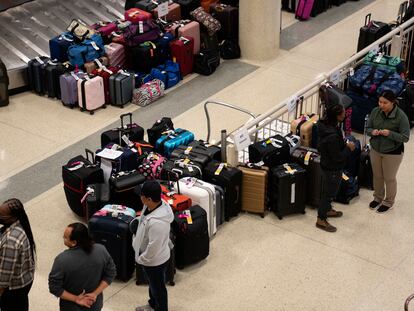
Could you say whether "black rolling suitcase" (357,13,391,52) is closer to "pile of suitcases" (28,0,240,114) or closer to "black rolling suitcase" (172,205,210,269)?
"pile of suitcases" (28,0,240,114)

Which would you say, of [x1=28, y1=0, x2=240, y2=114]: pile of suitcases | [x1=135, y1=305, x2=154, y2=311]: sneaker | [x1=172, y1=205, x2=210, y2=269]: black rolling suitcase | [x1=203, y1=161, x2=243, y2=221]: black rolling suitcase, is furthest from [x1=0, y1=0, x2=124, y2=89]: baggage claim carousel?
[x1=135, y1=305, x2=154, y2=311]: sneaker

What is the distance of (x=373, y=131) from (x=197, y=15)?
18.7 feet

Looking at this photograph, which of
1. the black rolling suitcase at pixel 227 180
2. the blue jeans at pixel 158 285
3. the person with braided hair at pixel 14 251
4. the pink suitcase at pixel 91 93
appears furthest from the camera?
the pink suitcase at pixel 91 93

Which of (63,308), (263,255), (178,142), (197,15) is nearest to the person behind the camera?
(63,308)

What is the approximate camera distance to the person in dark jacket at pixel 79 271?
5668 millimetres

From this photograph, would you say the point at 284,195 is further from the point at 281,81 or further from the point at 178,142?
the point at 281,81

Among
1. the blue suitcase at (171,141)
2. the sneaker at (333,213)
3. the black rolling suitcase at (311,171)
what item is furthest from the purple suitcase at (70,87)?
the sneaker at (333,213)

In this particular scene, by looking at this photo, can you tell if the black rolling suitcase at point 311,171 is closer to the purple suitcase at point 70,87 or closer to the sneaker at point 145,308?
the sneaker at point 145,308

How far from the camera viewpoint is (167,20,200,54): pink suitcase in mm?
12720

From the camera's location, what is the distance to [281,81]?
41.3 ft

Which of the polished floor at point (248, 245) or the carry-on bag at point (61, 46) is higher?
the carry-on bag at point (61, 46)

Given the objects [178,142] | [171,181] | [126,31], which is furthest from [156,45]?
[171,181]

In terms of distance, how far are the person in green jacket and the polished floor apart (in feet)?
1.02

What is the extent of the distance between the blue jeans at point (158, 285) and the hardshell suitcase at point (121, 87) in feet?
16.7
